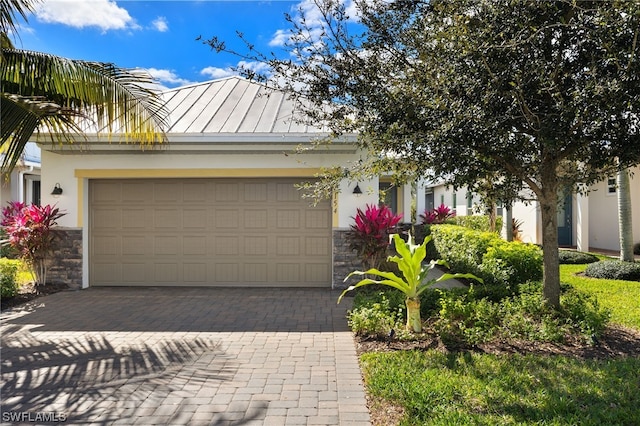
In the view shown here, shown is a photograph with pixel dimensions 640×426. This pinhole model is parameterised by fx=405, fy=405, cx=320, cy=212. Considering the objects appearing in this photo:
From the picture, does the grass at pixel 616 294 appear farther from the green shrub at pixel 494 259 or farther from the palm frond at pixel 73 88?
the palm frond at pixel 73 88

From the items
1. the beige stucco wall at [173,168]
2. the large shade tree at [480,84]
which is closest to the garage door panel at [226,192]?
the beige stucco wall at [173,168]

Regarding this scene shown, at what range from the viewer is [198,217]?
9125 mm

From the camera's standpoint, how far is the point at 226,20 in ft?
21.4

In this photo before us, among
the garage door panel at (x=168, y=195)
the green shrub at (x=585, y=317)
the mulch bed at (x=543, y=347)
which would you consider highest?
the garage door panel at (x=168, y=195)

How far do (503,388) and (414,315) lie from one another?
1.59m

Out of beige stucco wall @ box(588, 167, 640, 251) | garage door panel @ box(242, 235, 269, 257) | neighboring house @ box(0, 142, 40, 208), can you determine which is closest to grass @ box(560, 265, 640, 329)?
beige stucco wall @ box(588, 167, 640, 251)

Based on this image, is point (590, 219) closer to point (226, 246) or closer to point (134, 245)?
point (226, 246)

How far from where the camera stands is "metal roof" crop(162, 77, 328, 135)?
8.22 meters

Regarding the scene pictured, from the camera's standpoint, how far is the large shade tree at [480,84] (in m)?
3.92

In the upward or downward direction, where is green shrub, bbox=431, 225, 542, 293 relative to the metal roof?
downward

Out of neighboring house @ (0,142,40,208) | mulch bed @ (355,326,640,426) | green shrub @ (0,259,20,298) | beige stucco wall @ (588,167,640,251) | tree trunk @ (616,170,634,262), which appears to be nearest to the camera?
mulch bed @ (355,326,640,426)

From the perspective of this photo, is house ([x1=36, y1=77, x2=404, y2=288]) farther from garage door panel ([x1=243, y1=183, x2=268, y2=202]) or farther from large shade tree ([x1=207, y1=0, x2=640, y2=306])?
large shade tree ([x1=207, y1=0, x2=640, y2=306])

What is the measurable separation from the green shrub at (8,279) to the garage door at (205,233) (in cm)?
144

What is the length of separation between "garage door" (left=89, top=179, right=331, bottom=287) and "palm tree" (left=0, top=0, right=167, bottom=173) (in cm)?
201
